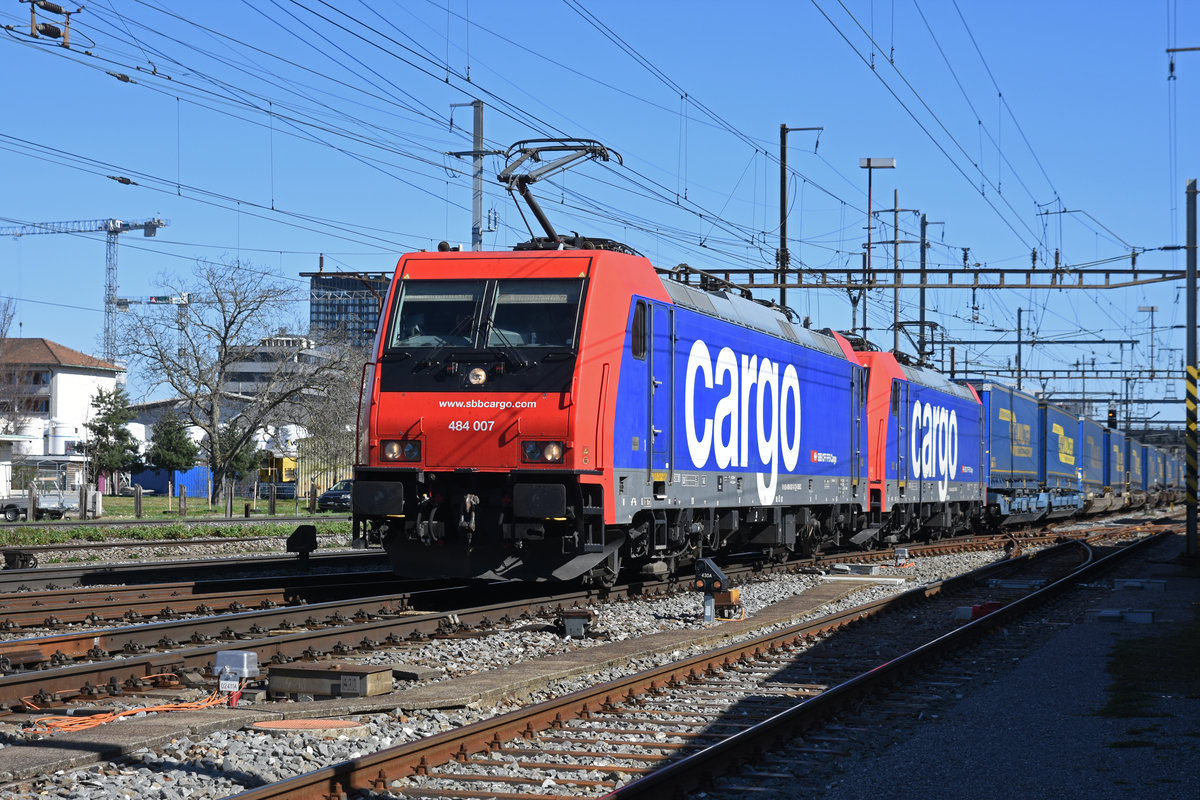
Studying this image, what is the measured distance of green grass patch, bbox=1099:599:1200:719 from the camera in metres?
9.79

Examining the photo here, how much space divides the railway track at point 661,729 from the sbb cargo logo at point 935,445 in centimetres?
1403

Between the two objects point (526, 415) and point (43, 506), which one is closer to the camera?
point (526, 415)

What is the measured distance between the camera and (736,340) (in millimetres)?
17719

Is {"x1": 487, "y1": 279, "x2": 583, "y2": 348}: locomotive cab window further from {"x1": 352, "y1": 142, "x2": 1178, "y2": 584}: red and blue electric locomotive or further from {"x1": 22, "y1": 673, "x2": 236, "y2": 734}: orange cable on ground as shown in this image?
{"x1": 22, "y1": 673, "x2": 236, "y2": 734}: orange cable on ground

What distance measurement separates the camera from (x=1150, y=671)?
37.6ft

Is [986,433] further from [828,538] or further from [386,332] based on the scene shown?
[386,332]

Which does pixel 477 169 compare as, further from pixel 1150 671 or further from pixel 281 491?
pixel 281 491

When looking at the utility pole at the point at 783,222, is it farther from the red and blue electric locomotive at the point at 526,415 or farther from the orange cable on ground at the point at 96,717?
the orange cable on ground at the point at 96,717

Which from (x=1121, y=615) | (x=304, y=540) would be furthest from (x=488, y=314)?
(x=1121, y=615)

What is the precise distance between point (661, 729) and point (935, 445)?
22.2m

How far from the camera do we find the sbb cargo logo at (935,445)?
27688 mm

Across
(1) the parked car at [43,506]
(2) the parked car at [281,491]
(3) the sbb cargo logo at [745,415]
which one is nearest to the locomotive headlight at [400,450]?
(3) the sbb cargo logo at [745,415]

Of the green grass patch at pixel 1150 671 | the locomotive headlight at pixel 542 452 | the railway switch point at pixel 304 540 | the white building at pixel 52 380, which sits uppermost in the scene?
the white building at pixel 52 380

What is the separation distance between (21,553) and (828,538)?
13806mm
